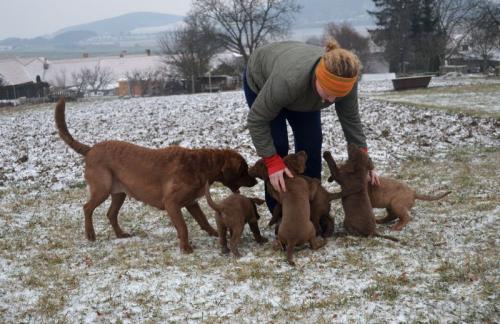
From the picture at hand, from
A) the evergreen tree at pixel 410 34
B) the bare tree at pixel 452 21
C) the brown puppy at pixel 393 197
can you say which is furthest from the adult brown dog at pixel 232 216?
the bare tree at pixel 452 21

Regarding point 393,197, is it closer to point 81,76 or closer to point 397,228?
point 397,228

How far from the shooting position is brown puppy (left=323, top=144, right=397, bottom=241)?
17.2 ft

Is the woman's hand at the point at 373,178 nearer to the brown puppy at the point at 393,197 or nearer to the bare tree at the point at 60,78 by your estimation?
the brown puppy at the point at 393,197

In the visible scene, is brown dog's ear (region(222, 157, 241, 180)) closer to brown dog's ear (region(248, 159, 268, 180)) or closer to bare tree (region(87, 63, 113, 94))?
brown dog's ear (region(248, 159, 268, 180))

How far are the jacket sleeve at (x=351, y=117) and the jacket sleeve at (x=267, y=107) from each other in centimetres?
89

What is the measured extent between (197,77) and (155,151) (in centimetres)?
4698

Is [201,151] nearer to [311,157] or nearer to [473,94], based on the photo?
[311,157]

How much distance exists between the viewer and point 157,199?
552 cm

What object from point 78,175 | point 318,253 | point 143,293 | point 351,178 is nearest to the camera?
point 143,293

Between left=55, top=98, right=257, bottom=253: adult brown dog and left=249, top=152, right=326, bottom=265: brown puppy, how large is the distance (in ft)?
2.18

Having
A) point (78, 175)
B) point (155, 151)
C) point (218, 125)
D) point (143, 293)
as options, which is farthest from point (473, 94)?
point (143, 293)

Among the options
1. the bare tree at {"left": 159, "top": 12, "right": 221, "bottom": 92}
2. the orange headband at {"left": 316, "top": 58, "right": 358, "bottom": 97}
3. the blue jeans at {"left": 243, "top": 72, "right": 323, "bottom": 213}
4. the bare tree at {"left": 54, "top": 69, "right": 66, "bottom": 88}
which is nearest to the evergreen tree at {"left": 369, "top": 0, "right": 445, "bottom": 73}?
Answer: the bare tree at {"left": 159, "top": 12, "right": 221, "bottom": 92}

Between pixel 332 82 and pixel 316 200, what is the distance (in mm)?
1519

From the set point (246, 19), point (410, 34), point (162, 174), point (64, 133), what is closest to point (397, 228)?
point (162, 174)
